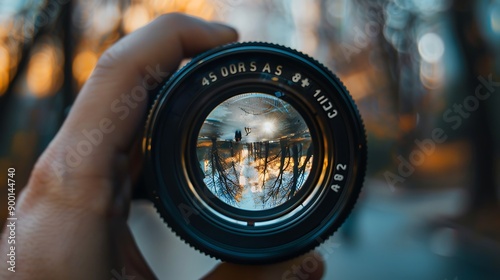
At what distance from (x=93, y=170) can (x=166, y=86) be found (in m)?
0.14

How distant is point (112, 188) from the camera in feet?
2.00

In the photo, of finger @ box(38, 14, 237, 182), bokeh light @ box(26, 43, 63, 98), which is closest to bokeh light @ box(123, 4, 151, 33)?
bokeh light @ box(26, 43, 63, 98)

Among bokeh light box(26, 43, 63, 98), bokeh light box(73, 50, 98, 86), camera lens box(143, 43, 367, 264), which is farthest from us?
bokeh light box(26, 43, 63, 98)

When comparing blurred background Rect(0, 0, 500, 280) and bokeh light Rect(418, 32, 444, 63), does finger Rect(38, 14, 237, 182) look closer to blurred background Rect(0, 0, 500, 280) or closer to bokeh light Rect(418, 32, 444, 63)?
blurred background Rect(0, 0, 500, 280)

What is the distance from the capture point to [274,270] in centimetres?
59

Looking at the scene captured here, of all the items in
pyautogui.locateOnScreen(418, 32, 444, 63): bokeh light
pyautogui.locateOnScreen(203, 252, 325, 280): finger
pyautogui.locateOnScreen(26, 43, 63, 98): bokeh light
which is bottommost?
pyautogui.locateOnScreen(203, 252, 325, 280): finger

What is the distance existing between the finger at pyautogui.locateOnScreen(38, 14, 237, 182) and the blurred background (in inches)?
5.5

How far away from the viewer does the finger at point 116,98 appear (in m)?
0.57

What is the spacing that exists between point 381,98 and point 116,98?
5.62ft

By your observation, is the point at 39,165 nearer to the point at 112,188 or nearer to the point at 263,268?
the point at 112,188

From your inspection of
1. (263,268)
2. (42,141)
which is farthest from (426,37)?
(263,268)

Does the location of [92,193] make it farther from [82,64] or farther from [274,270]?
[82,64]

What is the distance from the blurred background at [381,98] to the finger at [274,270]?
0.61ft

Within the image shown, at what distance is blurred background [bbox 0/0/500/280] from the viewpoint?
1140 mm
